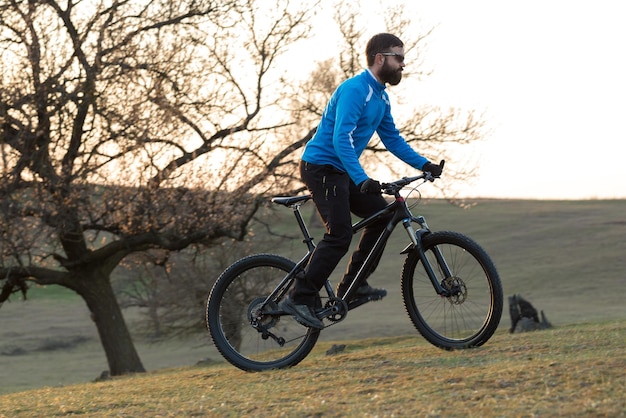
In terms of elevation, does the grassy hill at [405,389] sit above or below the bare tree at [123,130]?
below

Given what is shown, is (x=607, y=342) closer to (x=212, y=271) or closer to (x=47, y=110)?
(x=47, y=110)

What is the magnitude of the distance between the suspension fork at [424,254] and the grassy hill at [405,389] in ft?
1.65

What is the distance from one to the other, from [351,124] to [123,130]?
931 centimetres

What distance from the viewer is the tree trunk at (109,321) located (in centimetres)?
1803

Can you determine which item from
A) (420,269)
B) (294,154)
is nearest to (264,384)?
(420,269)

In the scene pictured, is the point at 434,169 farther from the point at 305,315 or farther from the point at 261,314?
the point at 261,314

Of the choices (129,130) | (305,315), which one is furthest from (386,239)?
(129,130)

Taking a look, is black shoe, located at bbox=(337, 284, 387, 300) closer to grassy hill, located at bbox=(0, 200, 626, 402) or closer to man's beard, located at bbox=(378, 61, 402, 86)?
man's beard, located at bbox=(378, 61, 402, 86)

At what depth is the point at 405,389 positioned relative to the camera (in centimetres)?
536

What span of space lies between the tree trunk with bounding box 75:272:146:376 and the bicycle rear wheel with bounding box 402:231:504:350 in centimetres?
1233

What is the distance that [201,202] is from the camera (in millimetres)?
15641

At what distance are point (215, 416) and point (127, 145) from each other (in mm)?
10178

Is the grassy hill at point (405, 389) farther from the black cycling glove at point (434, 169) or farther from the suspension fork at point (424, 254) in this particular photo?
the black cycling glove at point (434, 169)

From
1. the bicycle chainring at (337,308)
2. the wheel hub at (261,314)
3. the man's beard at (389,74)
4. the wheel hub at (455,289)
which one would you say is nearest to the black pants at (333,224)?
the bicycle chainring at (337,308)
